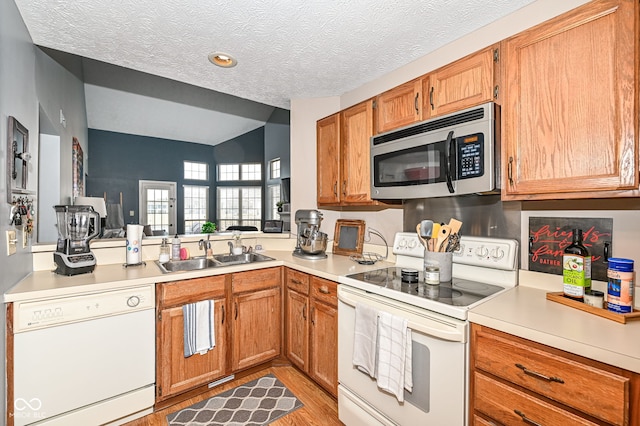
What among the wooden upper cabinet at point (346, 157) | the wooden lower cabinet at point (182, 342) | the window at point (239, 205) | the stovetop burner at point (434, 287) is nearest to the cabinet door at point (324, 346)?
the stovetop burner at point (434, 287)

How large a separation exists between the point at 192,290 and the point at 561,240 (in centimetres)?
213

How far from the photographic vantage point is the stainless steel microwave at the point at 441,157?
148cm

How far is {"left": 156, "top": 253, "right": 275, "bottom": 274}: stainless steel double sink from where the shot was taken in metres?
2.28

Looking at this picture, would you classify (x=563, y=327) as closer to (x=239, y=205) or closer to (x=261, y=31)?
(x=261, y=31)

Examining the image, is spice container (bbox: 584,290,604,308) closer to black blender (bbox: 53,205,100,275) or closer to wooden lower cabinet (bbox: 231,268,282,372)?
wooden lower cabinet (bbox: 231,268,282,372)

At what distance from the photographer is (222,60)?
2.15 metres

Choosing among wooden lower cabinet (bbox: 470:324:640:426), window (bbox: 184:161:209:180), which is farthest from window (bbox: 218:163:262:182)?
wooden lower cabinet (bbox: 470:324:640:426)

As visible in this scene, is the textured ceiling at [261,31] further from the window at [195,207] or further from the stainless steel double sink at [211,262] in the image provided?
the window at [195,207]

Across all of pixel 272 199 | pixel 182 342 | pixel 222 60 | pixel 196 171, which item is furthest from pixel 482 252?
pixel 196 171

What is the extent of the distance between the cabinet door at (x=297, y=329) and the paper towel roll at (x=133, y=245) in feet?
3.69

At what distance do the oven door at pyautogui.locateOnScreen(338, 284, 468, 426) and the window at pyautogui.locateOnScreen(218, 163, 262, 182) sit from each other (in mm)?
6887

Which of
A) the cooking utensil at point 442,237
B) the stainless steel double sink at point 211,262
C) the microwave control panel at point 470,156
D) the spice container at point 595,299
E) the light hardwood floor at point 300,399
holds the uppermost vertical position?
the microwave control panel at point 470,156

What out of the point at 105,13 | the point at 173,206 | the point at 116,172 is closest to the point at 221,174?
the point at 173,206

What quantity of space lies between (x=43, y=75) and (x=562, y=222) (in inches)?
136
